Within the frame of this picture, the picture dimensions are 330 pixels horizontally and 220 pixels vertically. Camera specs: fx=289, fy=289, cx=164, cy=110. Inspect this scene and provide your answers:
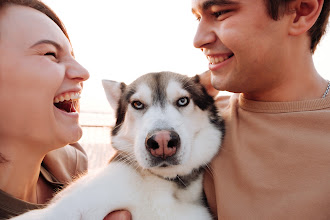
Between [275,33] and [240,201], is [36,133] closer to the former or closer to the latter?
[240,201]

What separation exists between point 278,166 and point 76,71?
150cm

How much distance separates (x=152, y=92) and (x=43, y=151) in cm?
90

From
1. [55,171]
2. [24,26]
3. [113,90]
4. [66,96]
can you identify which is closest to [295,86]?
[113,90]

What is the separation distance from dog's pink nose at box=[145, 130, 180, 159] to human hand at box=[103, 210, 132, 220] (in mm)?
376

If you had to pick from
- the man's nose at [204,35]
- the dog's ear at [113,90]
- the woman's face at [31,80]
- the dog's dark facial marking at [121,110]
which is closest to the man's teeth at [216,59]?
the man's nose at [204,35]

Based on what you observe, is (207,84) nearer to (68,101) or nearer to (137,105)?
(137,105)

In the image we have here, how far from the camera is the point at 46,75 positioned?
75.1 inches

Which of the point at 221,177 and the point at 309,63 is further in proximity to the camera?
the point at 309,63

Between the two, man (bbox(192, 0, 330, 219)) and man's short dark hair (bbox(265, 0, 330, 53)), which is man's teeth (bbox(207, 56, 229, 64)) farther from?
man's short dark hair (bbox(265, 0, 330, 53))

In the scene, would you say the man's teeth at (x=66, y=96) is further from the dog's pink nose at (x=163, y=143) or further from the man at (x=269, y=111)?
the man at (x=269, y=111)

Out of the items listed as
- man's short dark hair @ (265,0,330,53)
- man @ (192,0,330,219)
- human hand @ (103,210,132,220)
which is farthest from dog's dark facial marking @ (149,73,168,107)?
man's short dark hair @ (265,0,330,53)

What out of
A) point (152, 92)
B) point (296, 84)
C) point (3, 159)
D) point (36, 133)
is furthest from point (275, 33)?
point (3, 159)

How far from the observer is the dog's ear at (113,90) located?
2.47 metres

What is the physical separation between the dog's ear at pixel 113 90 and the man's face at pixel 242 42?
0.86 metres
